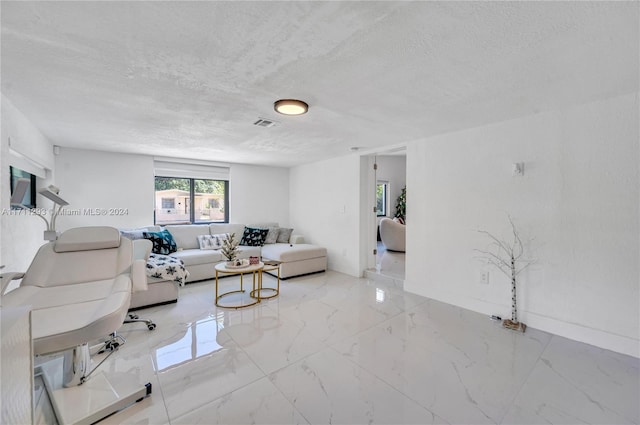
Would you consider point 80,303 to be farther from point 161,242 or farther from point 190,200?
point 190,200

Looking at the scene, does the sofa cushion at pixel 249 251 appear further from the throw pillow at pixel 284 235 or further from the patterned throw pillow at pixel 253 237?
the throw pillow at pixel 284 235

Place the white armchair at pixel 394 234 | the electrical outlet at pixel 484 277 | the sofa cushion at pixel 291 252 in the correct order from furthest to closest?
the white armchair at pixel 394 234 → the sofa cushion at pixel 291 252 → the electrical outlet at pixel 484 277

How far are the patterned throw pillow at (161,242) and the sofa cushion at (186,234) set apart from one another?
0.32m

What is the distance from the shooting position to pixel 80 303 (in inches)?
72.6

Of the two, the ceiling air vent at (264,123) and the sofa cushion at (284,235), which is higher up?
the ceiling air vent at (264,123)

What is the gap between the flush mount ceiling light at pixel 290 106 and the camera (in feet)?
7.20

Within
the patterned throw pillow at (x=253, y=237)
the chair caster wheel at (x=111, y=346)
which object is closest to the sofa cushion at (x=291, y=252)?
the patterned throw pillow at (x=253, y=237)

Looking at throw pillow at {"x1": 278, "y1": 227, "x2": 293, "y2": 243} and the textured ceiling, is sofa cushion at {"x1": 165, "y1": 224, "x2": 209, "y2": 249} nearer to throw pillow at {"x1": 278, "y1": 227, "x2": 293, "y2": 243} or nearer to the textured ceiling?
throw pillow at {"x1": 278, "y1": 227, "x2": 293, "y2": 243}

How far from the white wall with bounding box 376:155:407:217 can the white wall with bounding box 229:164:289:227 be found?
116 inches

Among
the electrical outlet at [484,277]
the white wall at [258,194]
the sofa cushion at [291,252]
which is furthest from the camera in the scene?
the white wall at [258,194]

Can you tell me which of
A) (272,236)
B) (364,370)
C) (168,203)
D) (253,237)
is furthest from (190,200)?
(364,370)

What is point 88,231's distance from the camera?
7.71ft

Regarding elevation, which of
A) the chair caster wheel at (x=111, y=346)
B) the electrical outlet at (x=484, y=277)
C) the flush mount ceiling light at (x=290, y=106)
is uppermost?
the flush mount ceiling light at (x=290, y=106)

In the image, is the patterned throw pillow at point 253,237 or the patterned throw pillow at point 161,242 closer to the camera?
the patterned throw pillow at point 161,242
